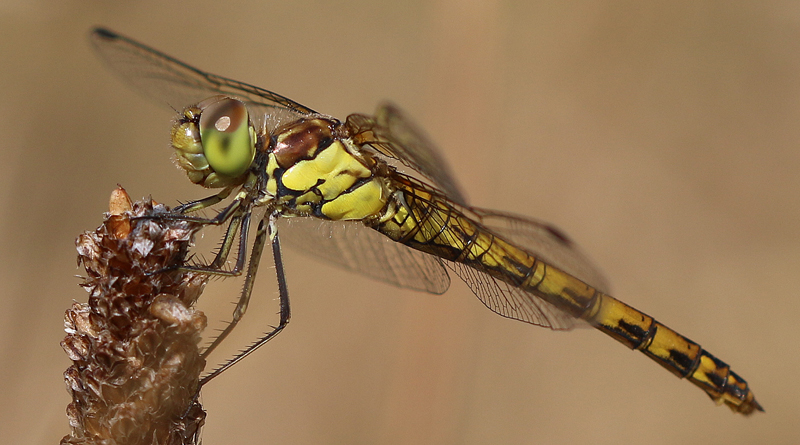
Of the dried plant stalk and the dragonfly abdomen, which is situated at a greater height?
the dragonfly abdomen

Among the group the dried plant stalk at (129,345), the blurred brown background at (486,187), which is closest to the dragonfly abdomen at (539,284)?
the blurred brown background at (486,187)

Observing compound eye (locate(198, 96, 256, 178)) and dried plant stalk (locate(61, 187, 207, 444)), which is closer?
dried plant stalk (locate(61, 187, 207, 444))

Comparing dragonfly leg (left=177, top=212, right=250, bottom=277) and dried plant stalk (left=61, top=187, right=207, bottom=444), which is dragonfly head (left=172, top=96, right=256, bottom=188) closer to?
dragonfly leg (left=177, top=212, right=250, bottom=277)

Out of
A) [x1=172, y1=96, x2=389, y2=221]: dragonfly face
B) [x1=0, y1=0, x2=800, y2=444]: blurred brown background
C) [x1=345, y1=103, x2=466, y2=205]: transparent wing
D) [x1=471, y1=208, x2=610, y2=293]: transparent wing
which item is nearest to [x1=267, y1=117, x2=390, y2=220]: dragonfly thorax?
[x1=172, y1=96, x2=389, y2=221]: dragonfly face

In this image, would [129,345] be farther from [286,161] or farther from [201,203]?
[286,161]

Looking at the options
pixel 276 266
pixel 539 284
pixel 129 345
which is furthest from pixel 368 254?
pixel 129 345

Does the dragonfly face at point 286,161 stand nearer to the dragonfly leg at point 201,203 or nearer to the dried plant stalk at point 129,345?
the dragonfly leg at point 201,203

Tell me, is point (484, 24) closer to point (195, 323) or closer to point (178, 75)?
point (178, 75)
